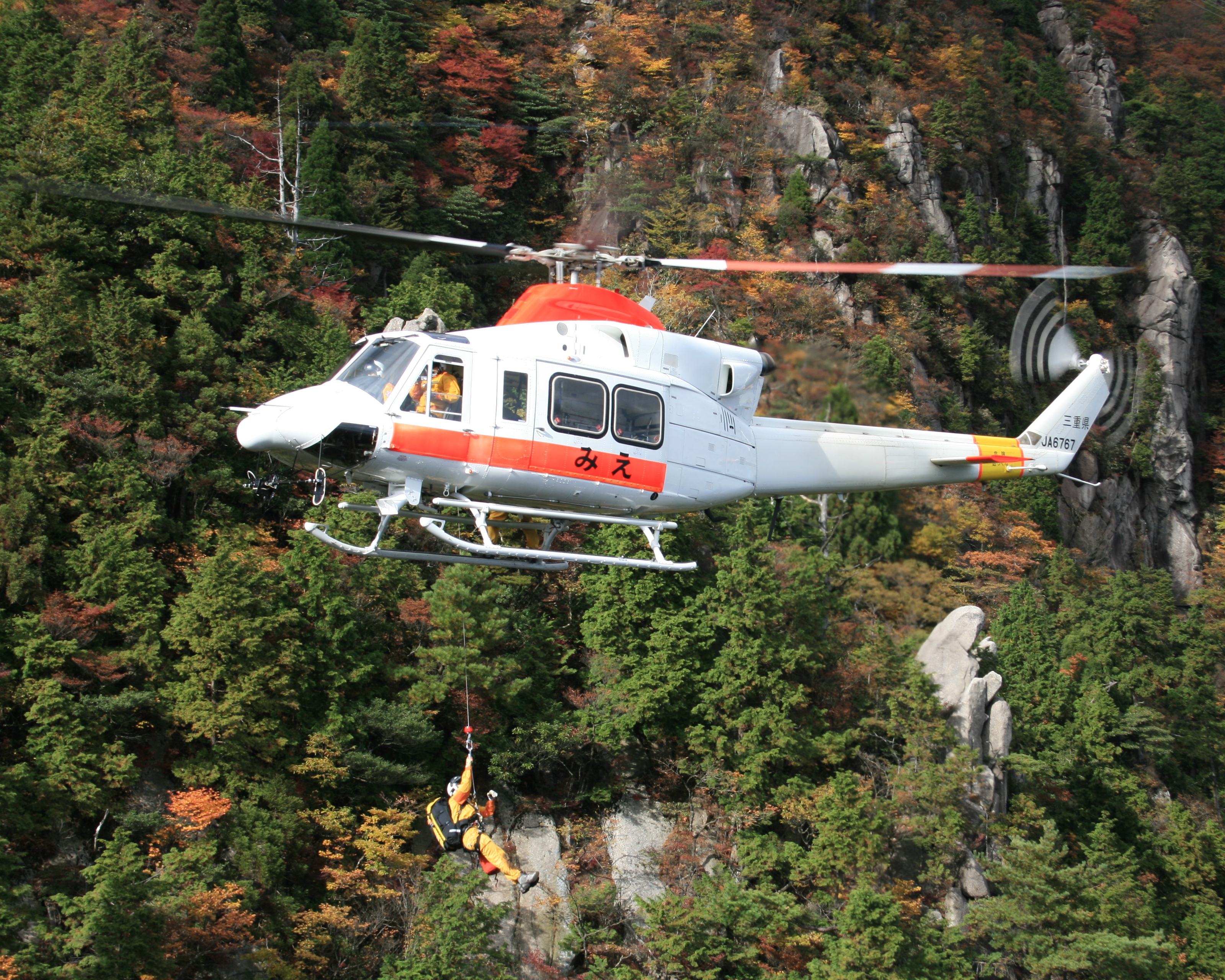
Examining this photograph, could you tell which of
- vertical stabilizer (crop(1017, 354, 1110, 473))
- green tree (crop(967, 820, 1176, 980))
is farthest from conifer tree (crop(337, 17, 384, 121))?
green tree (crop(967, 820, 1176, 980))

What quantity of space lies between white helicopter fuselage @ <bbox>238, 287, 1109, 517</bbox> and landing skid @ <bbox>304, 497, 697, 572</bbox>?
0.75 feet

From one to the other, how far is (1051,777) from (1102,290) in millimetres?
26467

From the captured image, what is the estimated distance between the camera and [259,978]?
63.8 ft

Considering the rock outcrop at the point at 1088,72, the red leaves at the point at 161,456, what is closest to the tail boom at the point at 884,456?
the red leaves at the point at 161,456

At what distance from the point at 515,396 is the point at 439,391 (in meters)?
0.76

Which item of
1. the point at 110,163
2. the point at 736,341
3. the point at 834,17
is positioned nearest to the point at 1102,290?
the point at 834,17

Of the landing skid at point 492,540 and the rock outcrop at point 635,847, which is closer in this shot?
the landing skid at point 492,540

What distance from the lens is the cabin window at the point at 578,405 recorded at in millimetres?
11555

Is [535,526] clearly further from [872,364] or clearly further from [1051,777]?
[1051,777]

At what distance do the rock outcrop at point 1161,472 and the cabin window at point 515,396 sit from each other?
3716cm

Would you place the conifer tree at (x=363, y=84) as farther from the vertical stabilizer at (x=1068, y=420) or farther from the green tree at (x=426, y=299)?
the vertical stabilizer at (x=1068, y=420)

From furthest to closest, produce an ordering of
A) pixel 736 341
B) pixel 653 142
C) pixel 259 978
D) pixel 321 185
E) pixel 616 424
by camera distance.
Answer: pixel 653 142 < pixel 321 185 < pixel 736 341 < pixel 259 978 < pixel 616 424

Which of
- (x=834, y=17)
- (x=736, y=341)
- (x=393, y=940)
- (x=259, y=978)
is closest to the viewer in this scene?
(x=259, y=978)

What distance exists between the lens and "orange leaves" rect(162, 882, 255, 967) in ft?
60.3
